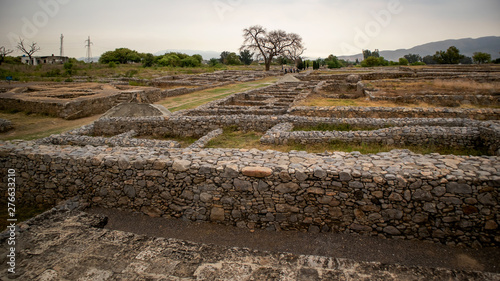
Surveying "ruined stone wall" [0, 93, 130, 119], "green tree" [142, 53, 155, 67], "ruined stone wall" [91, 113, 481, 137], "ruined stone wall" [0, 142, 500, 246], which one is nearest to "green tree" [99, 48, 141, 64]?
"green tree" [142, 53, 155, 67]

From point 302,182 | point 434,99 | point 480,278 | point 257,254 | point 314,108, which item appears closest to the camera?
point 480,278

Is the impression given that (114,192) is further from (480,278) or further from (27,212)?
(480,278)

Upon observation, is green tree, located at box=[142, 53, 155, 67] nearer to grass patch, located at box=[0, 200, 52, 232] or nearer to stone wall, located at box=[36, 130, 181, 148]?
stone wall, located at box=[36, 130, 181, 148]

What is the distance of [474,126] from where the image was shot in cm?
782

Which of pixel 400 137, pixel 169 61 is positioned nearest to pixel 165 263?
pixel 400 137

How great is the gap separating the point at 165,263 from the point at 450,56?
58.7 meters

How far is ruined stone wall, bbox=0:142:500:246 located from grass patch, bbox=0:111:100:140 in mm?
6120

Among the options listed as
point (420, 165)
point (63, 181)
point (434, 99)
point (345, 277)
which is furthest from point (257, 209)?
point (434, 99)

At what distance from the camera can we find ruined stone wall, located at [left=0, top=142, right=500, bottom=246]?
3781 millimetres

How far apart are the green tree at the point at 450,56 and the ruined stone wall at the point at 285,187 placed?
5444cm

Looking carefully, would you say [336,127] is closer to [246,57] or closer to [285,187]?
[285,187]

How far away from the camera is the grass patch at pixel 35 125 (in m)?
10.2

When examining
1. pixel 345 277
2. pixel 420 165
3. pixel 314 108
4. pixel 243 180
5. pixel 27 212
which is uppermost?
pixel 314 108

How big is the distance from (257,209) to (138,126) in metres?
7.52
